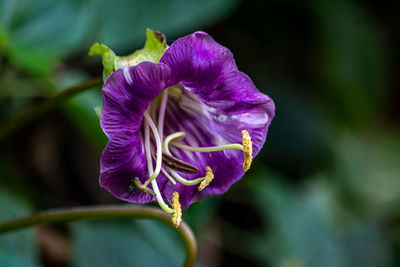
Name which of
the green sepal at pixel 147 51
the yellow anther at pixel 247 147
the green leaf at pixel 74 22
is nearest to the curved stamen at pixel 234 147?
the yellow anther at pixel 247 147

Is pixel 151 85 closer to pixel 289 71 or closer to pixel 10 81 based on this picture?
pixel 10 81

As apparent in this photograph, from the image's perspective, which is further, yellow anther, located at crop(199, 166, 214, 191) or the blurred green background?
the blurred green background

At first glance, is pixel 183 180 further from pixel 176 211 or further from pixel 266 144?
pixel 266 144

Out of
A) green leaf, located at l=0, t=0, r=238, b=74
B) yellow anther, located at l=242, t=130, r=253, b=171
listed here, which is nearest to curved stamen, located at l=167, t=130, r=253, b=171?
yellow anther, located at l=242, t=130, r=253, b=171

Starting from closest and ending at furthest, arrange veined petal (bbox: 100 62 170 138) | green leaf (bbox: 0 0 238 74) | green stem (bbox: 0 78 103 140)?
veined petal (bbox: 100 62 170 138)
green stem (bbox: 0 78 103 140)
green leaf (bbox: 0 0 238 74)

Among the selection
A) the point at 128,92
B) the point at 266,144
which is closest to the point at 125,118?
the point at 128,92

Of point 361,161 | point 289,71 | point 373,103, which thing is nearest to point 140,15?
point 289,71

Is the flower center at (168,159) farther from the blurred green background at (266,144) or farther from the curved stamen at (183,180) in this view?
the blurred green background at (266,144)

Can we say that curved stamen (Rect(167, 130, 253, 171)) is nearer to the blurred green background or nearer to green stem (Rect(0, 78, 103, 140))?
green stem (Rect(0, 78, 103, 140))
